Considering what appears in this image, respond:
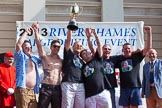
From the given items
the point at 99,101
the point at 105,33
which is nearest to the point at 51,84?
the point at 99,101

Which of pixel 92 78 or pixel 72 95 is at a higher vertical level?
pixel 92 78

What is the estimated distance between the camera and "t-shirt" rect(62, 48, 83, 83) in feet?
19.7

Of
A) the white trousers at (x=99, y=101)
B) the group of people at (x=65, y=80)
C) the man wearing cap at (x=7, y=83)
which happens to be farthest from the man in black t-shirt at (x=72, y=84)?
the man wearing cap at (x=7, y=83)

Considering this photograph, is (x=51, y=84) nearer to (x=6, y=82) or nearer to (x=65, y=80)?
(x=65, y=80)

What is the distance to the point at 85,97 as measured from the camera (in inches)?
239

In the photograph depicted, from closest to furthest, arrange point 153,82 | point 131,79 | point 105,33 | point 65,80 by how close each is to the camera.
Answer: point 65,80
point 131,79
point 153,82
point 105,33

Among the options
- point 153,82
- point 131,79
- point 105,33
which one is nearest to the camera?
point 131,79

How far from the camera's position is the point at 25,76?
238 inches

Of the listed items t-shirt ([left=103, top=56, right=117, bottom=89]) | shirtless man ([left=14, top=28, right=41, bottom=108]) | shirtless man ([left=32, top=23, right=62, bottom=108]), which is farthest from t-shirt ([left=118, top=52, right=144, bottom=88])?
shirtless man ([left=14, top=28, right=41, bottom=108])

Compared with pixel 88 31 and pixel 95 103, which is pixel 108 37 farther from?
pixel 95 103

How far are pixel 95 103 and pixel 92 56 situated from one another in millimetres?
737

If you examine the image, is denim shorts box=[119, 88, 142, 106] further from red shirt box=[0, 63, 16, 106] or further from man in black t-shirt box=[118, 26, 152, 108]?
red shirt box=[0, 63, 16, 106]

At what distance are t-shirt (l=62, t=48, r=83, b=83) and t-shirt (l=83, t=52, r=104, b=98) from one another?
9 cm

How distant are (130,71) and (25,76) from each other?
1.70 m
